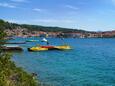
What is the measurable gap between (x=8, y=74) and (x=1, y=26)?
8.39 m

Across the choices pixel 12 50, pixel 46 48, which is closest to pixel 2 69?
pixel 12 50

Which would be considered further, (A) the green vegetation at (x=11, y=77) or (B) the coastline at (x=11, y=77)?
(B) the coastline at (x=11, y=77)

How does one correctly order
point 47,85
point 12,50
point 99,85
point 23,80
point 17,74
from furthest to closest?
point 12,50 < point 99,85 < point 47,85 < point 17,74 < point 23,80

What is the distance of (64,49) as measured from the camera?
100 meters

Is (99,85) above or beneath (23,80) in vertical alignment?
beneath

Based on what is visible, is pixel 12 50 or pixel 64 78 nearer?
pixel 64 78

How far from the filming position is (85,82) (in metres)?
35.0

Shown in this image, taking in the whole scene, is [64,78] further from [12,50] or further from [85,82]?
[12,50]

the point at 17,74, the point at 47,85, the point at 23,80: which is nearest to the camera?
the point at 23,80

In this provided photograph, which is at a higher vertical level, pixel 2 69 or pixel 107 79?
pixel 2 69

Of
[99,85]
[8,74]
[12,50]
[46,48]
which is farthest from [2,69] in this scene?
[46,48]

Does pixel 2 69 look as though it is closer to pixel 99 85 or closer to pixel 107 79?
pixel 99 85

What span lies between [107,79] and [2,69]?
16614mm

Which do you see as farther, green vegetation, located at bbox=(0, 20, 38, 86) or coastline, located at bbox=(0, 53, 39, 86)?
coastline, located at bbox=(0, 53, 39, 86)
